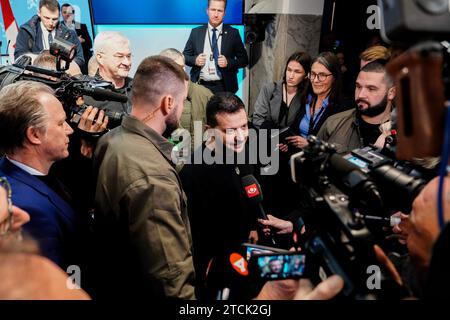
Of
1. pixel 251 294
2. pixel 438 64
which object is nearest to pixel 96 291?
pixel 251 294

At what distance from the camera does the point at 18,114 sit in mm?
1556

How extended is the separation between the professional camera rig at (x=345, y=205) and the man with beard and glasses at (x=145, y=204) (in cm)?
55

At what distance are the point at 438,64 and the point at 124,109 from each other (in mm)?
2423

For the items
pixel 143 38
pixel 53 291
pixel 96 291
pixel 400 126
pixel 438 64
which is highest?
pixel 143 38

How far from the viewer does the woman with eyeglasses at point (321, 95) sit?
3.06 m

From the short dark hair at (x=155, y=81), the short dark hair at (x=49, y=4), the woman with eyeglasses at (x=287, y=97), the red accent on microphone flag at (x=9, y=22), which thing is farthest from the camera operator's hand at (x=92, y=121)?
the red accent on microphone flag at (x=9, y=22)

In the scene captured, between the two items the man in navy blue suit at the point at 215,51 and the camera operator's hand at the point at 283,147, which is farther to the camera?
the man in navy blue suit at the point at 215,51

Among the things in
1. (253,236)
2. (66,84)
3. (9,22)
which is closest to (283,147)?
(253,236)

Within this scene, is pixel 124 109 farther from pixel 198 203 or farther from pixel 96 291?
pixel 96 291

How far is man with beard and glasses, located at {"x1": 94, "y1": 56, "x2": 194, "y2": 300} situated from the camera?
1404 millimetres

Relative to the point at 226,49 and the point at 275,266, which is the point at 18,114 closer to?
the point at 275,266

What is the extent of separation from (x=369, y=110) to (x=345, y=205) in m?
1.68

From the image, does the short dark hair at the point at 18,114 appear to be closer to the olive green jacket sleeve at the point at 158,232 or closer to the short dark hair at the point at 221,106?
the olive green jacket sleeve at the point at 158,232
